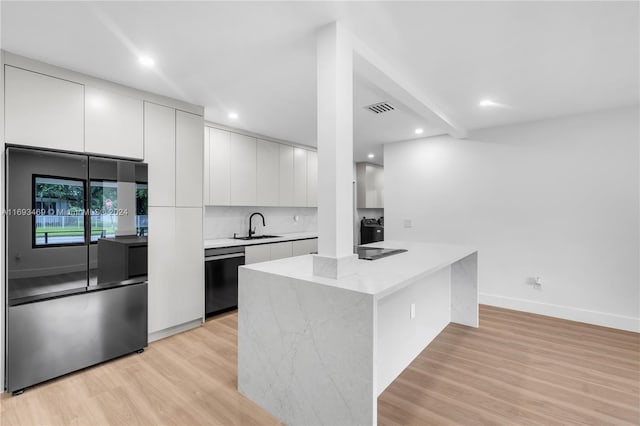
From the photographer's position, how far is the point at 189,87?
284 cm

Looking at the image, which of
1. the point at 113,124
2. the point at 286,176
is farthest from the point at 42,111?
the point at 286,176

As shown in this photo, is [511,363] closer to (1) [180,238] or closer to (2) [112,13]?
(1) [180,238]

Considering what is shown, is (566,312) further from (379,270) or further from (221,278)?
(221,278)

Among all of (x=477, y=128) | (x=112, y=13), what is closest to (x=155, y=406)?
(x=112, y=13)

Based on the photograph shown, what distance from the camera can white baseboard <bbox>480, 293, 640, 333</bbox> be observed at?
11.0ft

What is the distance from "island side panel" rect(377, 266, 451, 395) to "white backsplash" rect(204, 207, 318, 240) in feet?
9.49

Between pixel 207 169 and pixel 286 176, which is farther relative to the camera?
pixel 286 176

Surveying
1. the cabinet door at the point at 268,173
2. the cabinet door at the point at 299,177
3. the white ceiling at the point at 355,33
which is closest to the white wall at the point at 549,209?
the white ceiling at the point at 355,33

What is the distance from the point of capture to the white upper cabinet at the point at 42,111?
7.18ft

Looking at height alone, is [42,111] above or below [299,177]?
above

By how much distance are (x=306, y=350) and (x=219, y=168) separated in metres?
3.02

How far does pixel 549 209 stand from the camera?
3.81 metres

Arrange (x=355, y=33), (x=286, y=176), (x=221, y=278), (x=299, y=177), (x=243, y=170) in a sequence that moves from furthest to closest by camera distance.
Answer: (x=299, y=177), (x=286, y=176), (x=243, y=170), (x=221, y=278), (x=355, y=33)

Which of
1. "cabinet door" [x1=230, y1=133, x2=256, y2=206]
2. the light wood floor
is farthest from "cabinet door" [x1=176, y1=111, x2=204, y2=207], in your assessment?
the light wood floor
